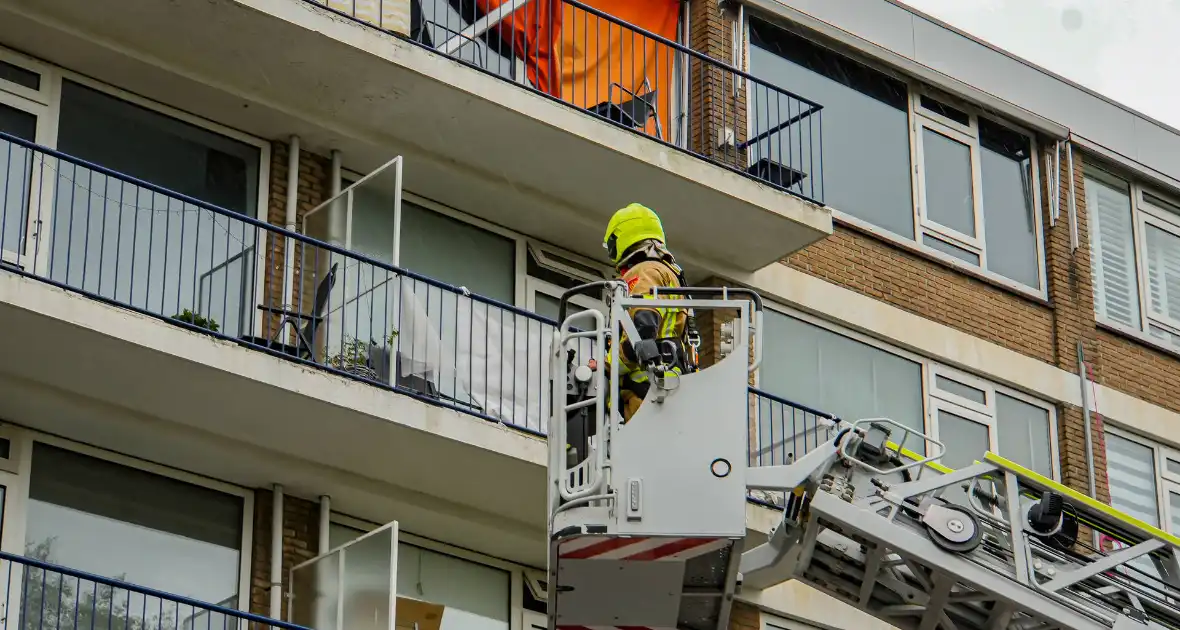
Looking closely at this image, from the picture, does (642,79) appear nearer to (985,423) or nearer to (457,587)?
(985,423)

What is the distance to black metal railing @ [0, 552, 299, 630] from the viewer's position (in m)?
16.0

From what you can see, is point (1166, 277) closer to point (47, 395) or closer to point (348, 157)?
point (348, 157)

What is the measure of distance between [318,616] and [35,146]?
4.10m

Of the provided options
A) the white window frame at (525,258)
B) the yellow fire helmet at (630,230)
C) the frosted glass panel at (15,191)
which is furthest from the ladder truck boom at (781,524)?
the white window frame at (525,258)

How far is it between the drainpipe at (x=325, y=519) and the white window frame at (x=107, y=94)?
1459mm

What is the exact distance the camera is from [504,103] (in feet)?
62.9

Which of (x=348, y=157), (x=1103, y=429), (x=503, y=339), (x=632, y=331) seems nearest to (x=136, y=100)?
(x=348, y=157)

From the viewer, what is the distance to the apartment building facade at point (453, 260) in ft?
56.9

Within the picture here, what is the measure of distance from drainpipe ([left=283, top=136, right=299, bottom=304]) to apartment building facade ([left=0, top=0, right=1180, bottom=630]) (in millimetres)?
69

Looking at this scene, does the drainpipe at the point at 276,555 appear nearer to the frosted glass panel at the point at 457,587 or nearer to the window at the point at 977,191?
the frosted glass panel at the point at 457,587

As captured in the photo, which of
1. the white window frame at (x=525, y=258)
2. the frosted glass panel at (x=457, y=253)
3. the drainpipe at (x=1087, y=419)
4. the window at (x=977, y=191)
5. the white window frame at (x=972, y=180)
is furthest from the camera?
the window at (x=977, y=191)

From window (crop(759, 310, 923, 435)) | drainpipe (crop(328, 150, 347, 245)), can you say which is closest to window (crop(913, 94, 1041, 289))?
window (crop(759, 310, 923, 435))

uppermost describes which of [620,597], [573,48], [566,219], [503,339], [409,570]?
[573,48]

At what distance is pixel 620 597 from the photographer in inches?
560
